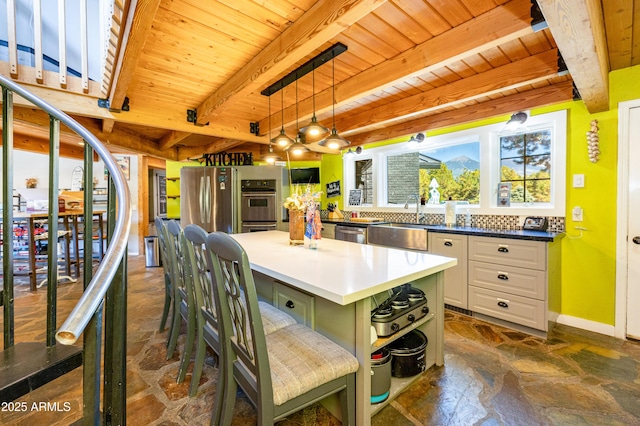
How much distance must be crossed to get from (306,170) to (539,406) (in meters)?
4.70

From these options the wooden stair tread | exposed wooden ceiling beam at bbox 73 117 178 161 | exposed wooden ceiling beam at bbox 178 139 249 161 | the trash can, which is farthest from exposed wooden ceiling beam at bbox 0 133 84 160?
the wooden stair tread

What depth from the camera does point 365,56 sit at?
2.25 meters

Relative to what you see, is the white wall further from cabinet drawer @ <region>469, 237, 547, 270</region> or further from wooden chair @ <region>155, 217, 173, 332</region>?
cabinet drawer @ <region>469, 237, 547, 270</region>

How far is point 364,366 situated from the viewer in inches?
54.2

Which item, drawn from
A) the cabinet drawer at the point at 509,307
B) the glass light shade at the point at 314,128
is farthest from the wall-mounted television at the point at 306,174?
the cabinet drawer at the point at 509,307

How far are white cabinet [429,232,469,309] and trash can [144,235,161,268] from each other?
16.0 ft

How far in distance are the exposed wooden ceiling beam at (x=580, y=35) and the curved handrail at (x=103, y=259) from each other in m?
1.85

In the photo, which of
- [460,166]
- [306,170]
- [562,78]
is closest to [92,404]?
→ [562,78]

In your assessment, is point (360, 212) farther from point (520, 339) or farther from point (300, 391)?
point (300, 391)

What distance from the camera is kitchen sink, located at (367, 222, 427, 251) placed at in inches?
136

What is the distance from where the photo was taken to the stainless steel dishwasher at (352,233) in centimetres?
408

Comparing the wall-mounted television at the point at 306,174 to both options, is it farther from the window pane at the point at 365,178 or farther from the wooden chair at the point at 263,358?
the wooden chair at the point at 263,358

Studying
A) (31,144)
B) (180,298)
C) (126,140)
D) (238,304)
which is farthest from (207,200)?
(238,304)

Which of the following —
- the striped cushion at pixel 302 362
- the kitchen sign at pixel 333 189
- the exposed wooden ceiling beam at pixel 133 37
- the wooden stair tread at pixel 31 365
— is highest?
the exposed wooden ceiling beam at pixel 133 37
